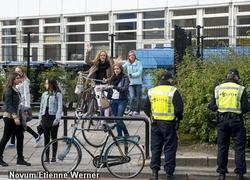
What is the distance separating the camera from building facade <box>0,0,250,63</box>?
26234 mm

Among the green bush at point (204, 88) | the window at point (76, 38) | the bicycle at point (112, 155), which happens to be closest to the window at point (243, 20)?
the window at point (76, 38)

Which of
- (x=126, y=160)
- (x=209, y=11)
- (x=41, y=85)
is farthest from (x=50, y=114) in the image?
(x=209, y=11)

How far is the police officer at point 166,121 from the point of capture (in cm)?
916

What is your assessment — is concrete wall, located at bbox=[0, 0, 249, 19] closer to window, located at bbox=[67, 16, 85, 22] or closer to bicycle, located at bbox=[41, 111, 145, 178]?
window, located at bbox=[67, 16, 85, 22]

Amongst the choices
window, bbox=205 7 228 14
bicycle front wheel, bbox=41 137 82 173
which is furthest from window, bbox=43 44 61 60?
bicycle front wheel, bbox=41 137 82 173

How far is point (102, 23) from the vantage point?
29984mm

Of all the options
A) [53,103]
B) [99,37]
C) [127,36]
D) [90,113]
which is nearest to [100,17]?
[99,37]

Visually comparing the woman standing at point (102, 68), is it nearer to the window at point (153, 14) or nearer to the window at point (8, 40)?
the window at point (153, 14)

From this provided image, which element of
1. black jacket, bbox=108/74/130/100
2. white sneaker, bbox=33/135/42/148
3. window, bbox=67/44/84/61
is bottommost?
white sneaker, bbox=33/135/42/148

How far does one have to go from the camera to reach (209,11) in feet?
87.4

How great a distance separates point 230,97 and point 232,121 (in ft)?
1.33

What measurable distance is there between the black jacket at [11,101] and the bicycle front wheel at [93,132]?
1323 mm

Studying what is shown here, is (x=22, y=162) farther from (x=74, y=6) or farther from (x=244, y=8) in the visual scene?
(x=74, y=6)

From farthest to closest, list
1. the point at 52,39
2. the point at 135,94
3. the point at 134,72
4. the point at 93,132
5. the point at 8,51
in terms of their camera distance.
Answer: the point at 8,51, the point at 52,39, the point at 135,94, the point at 134,72, the point at 93,132
